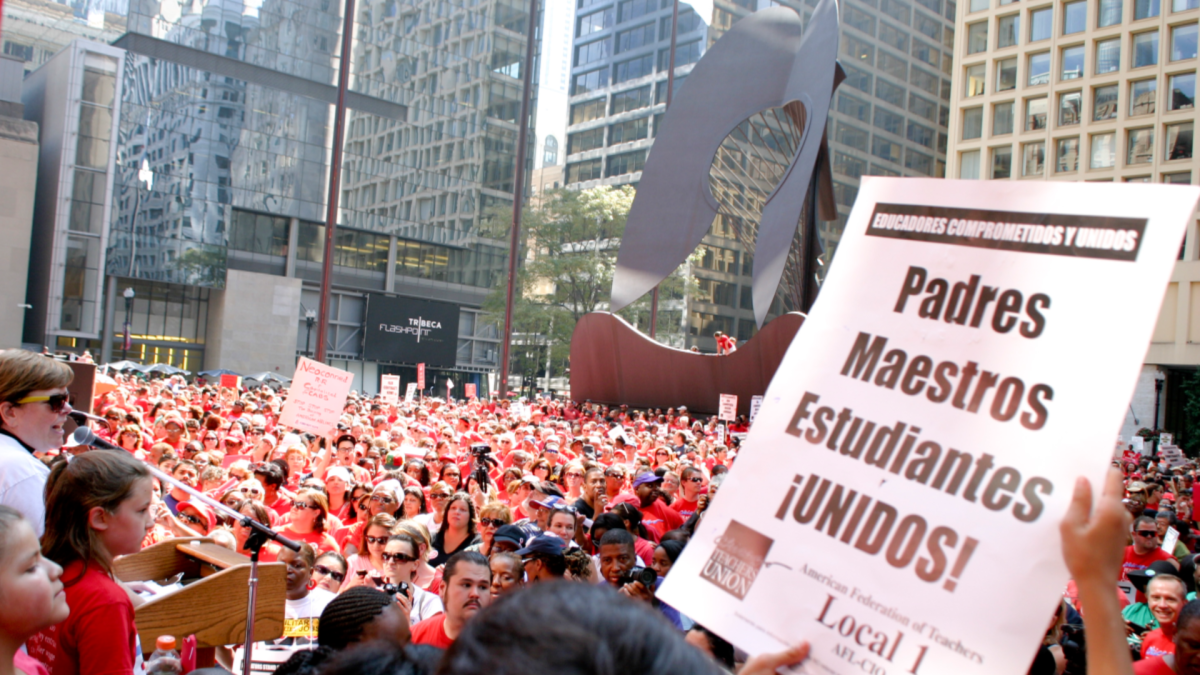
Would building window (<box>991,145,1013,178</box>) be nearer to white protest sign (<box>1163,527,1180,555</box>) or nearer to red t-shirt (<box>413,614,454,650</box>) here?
white protest sign (<box>1163,527,1180,555</box>)

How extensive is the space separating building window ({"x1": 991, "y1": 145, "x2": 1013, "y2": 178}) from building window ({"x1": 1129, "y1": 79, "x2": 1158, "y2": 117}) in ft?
21.1

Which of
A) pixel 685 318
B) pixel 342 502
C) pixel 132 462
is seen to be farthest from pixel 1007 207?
pixel 685 318

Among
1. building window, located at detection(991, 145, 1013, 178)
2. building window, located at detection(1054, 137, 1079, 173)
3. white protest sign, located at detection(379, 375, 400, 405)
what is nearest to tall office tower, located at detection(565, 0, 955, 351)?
building window, located at detection(991, 145, 1013, 178)

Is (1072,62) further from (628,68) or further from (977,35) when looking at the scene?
(628,68)

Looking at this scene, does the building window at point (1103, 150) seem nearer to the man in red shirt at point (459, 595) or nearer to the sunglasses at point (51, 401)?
the man in red shirt at point (459, 595)

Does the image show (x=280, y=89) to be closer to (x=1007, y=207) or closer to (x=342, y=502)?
(x=342, y=502)

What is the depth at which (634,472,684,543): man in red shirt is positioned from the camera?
8398mm

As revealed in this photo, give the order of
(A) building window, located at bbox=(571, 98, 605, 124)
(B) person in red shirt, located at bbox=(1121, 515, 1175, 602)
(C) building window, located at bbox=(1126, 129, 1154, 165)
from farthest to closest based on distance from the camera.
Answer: (A) building window, located at bbox=(571, 98, 605, 124) → (C) building window, located at bbox=(1126, 129, 1154, 165) → (B) person in red shirt, located at bbox=(1121, 515, 1175, 602)

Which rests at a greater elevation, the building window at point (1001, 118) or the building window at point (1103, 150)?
the building window at point (1001, 118)

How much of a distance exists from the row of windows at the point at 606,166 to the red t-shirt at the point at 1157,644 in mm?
69162

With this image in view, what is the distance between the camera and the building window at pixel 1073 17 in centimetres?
4959

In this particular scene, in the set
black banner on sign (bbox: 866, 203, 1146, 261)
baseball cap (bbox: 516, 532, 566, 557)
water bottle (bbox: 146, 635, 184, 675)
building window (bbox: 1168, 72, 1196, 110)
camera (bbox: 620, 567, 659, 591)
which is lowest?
camera (bbox: 620, 567, 659, 591)

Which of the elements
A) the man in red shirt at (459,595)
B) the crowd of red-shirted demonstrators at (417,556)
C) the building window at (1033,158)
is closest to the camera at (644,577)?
the crowd of red-shirted demonstrators at (417,556)

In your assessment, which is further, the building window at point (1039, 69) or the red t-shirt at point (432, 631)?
the building window at point (1039, 69)
